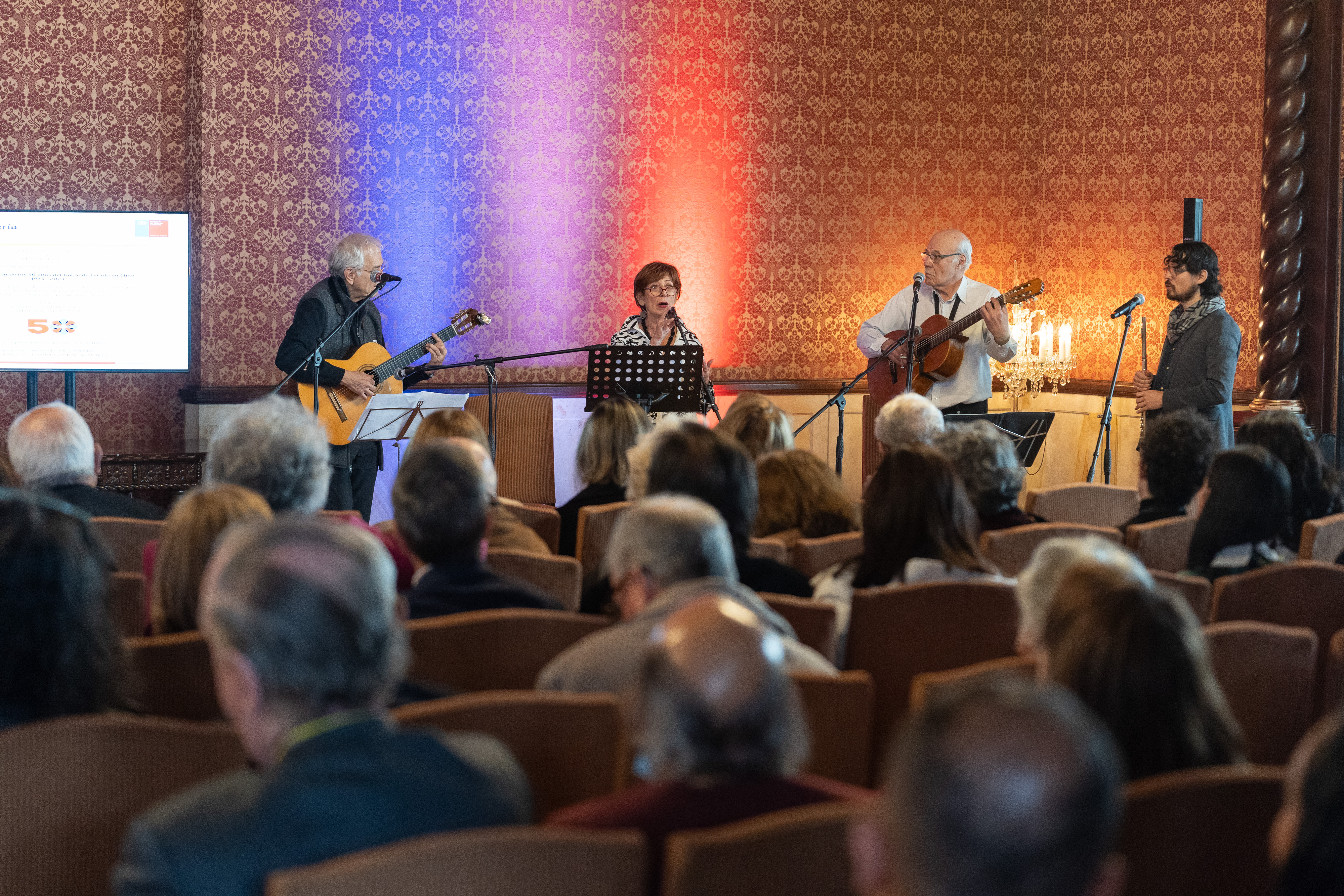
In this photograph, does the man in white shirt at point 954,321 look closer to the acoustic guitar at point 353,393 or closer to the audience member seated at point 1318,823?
the acoustic guitar at point 353,393

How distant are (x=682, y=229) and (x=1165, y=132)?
116 inches

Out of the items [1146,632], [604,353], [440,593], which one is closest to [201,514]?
[440,593]

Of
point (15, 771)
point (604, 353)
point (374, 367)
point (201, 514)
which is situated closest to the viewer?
point (15, 771)

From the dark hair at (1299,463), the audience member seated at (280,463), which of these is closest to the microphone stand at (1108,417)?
the dark hair at (1299,463)

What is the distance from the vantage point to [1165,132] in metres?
→ 8.22

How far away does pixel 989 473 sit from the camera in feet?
12.2

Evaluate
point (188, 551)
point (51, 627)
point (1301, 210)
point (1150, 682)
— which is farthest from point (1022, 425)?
point (51, 627)

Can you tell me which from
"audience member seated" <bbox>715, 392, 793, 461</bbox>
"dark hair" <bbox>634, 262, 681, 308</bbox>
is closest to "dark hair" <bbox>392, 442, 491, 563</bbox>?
"audience member seated" <bbox>715, 392, 793, 461</bbox>

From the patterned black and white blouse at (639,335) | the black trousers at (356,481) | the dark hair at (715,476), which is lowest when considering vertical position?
the black trousers at (356,481)

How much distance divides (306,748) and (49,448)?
259cm

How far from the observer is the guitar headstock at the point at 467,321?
6727mm

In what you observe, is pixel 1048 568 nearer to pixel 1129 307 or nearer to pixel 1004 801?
pixel 1004 801

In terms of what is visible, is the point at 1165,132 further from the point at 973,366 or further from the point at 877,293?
the point at 973,366

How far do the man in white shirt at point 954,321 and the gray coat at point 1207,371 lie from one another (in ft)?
2.52
